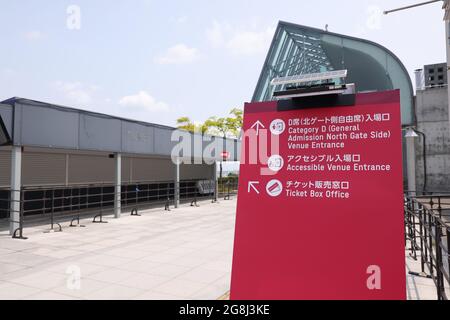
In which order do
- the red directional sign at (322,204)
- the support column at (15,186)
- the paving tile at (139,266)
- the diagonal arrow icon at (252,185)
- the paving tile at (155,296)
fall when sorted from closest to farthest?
the red directional sign at (322,204), the diagonal arrow icon at (252,185), the paving tile at (155,296), the paving tile at (139,266), the support column at (15,186)

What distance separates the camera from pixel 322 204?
9.12 feet

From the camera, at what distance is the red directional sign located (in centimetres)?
257

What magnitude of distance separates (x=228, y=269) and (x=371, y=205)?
3.70m

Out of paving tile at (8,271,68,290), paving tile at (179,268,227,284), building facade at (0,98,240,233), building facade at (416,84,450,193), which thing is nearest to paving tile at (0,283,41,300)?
paving tile at (8,271,68,290)

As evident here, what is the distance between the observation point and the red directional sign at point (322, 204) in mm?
2566

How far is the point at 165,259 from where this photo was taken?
6.42 meters

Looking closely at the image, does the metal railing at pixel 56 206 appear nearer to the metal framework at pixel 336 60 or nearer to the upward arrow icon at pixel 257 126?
the upward arrow icon at pixel 257 126

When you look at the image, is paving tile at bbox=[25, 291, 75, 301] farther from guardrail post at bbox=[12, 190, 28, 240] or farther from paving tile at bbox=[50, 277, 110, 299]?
guardrail post at bbox=[12, 190, 28, 240]

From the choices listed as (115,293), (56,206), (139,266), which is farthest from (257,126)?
(56,206)

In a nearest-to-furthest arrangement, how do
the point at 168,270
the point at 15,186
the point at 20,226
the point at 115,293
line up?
1. the point at 115,293
2. the point at 168,270
3. the point at 20,226
4. the point at 15,186

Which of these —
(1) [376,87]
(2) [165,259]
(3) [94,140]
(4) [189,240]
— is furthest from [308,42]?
(2) [165,259]

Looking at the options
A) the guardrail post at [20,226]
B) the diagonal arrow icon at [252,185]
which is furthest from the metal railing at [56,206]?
the diagonal arrow icon at [252,185]

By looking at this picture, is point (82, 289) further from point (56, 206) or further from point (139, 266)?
point (56, 206)

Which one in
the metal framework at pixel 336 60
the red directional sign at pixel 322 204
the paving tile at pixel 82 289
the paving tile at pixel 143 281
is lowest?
the paving tile at pixel 143 281
